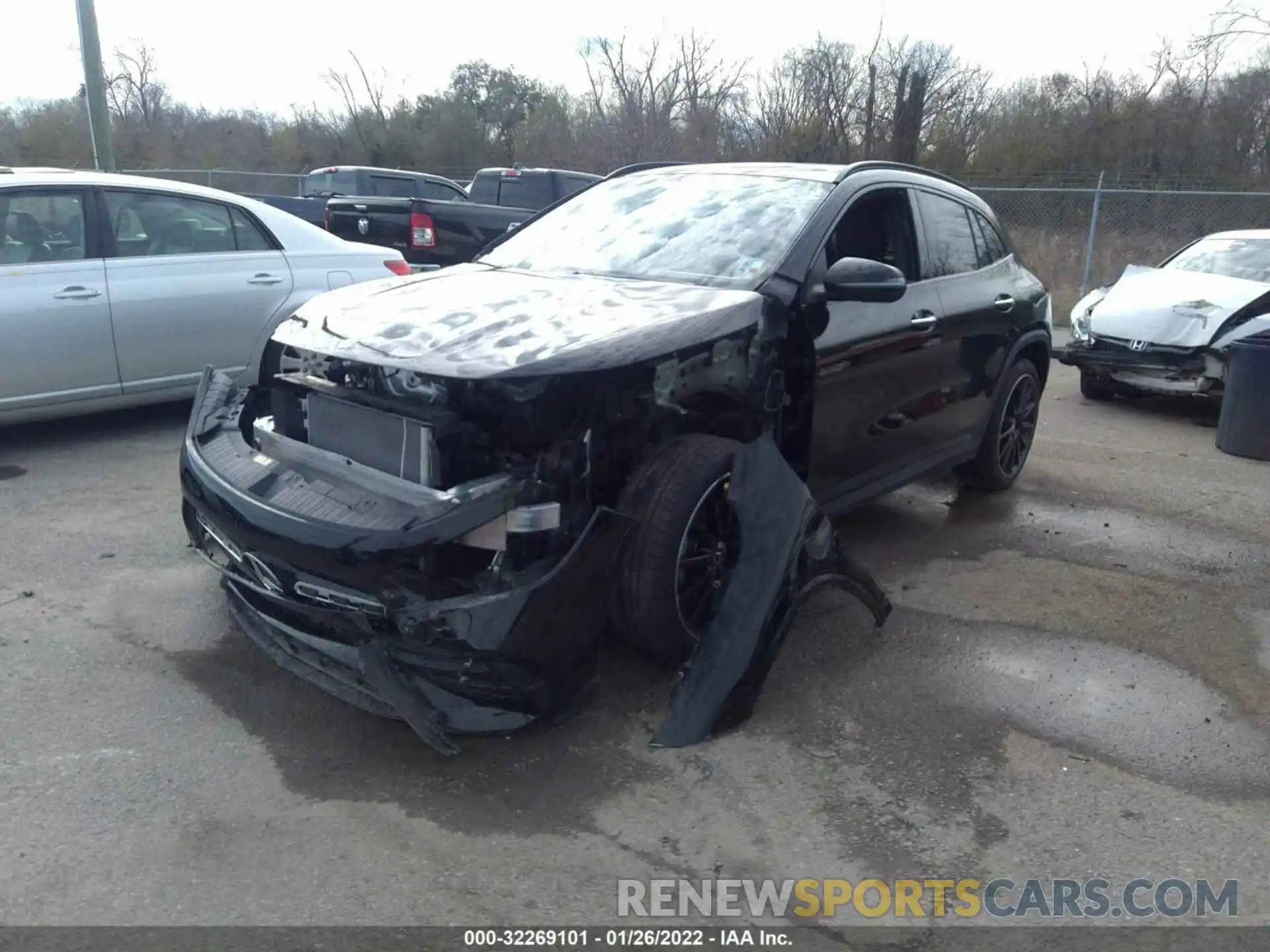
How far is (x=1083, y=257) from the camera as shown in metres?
15.8

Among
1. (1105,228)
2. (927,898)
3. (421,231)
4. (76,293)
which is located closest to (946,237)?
(927,898)

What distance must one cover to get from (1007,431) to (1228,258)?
5.07 metres

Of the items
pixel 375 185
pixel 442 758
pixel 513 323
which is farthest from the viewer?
pixel 375 185

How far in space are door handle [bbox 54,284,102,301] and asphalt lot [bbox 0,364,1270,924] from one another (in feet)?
4.93

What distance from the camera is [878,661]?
13.9ft

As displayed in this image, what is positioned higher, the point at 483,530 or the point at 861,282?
the point at 861,282

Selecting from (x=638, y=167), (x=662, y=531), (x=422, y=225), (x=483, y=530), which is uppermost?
(x=638, y=167)

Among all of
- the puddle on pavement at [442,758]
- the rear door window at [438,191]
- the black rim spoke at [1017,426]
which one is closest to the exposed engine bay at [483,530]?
the puddle on pavement at [442,758]

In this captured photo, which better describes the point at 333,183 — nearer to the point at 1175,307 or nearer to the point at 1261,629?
the point at 1175,307

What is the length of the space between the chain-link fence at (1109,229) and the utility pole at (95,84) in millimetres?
11831

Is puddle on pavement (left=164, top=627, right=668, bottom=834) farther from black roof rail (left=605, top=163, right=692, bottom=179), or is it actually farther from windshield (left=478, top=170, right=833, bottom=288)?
black roof rail (left=605, top=163, right=692, bottom=179)

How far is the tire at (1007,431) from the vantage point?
609 centimetres

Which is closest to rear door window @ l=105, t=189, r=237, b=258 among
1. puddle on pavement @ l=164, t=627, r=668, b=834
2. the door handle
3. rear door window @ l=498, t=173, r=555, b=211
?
the door handle

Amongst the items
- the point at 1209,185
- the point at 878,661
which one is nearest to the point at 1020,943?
the point at 878,661
